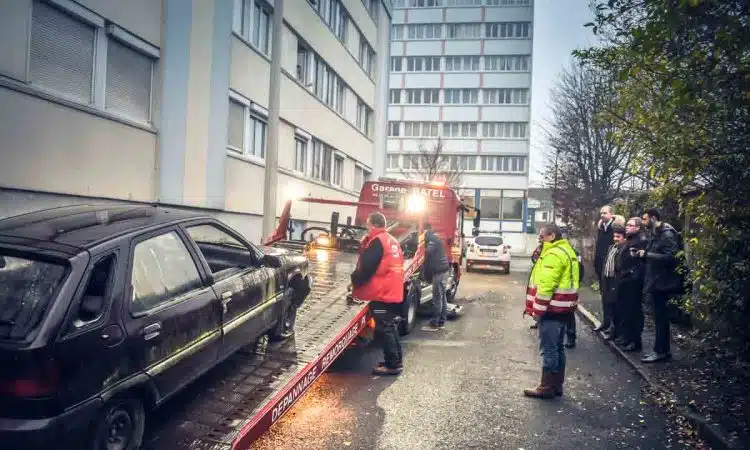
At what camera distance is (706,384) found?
598 centimetres

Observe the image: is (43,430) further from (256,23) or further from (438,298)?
(256,23)

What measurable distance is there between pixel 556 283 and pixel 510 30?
159ft

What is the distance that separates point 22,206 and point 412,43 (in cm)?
4767

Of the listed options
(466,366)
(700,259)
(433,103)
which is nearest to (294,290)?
(466,366)

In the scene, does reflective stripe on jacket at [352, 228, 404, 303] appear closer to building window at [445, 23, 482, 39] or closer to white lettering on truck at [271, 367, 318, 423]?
white lettering on truck at [271, 367, 318, 423]

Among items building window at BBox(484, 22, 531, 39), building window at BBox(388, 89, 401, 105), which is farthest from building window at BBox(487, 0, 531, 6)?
building window at BBox(388, 89, 401, 105)

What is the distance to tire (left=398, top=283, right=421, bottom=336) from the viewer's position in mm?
8664

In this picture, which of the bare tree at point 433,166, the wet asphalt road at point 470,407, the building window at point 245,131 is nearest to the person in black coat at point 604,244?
the wet asphalt road at point 470,407

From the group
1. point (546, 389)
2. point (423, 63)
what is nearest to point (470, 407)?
point (546, 389)

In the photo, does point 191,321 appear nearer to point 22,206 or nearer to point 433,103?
point 22,206

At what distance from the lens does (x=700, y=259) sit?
6191 millimetres

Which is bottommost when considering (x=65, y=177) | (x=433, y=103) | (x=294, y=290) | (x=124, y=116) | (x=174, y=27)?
(x=294, y=290)

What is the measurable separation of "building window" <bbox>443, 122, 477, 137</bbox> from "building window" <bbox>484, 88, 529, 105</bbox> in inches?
97.8

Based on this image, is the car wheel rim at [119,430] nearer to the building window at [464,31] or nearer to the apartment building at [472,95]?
the apartment building at [472,95]
